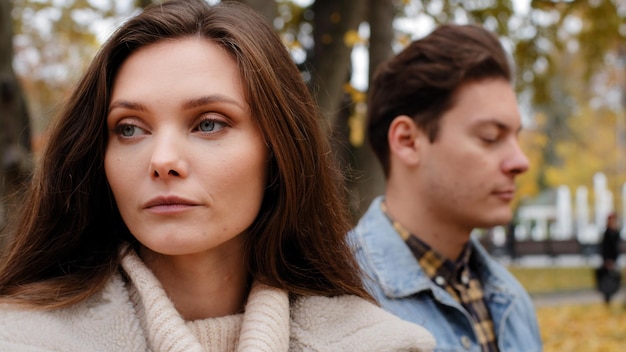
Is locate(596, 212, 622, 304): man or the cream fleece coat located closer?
the cream fleece coat

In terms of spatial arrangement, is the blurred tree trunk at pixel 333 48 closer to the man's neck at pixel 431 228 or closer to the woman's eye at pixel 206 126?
the man's neck at pixel 431 228

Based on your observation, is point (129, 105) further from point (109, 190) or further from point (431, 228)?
point (431, 228)

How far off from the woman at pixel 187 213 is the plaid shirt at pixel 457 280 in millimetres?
877

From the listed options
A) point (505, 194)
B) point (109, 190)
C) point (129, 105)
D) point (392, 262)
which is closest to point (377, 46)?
point (505, 194)

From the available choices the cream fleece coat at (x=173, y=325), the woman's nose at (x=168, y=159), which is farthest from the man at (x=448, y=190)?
the woman's nose at (x=168, y=159)

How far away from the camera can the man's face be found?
3182 mm

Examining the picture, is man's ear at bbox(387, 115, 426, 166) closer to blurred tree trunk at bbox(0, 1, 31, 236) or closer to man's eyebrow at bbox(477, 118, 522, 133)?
man's eyebrow at bbox(477, 118, 522, 133)

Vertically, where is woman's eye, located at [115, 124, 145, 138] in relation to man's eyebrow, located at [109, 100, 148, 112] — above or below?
below

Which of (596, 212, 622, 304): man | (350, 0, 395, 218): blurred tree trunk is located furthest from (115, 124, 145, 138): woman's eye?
(596, 212, 622, 304): man

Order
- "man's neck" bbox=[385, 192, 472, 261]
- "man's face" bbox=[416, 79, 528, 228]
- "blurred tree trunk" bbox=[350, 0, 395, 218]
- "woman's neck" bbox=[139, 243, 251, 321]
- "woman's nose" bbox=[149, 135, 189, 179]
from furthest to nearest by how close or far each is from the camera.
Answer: "blurred tree trunk" bbox=[350, 0, 395, 218]
"man's neck" bbox=[385, 192, 472, 261]
"man's face" bbox=[416, 79, 528, 228]
"woman's neck" bbox=[139, 243, 251, 321]
"woman's nose" bbox=[149, 135, 189, 179]

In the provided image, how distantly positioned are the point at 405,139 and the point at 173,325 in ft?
5.37

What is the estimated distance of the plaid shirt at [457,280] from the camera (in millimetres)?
3277

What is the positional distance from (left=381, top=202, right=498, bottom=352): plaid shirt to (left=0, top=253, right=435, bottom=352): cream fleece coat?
3.04 feet

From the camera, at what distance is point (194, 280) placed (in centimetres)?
220
